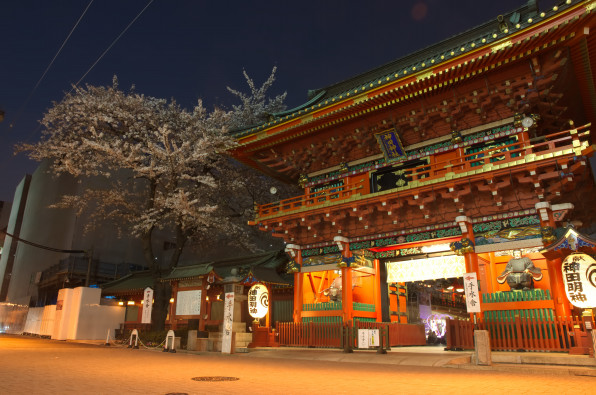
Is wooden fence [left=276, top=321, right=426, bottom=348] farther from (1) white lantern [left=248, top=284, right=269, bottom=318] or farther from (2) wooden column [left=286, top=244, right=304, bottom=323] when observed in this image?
(1) white lantern [left=248, top=284, right=269, bottom=318]

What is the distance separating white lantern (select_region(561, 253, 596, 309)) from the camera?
34.9 ft

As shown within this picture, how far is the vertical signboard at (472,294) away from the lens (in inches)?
445

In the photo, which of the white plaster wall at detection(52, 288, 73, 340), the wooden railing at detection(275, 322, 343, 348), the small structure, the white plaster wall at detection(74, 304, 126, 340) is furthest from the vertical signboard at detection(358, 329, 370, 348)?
the white plaster wall at detection(52, 288, 73, 340)

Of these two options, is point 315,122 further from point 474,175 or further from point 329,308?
point 329,308

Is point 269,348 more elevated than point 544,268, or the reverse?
point 544,268

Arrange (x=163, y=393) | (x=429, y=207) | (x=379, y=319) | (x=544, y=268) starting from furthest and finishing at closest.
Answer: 1. (x=379, y=319)
2. (x=544, y=268)
3. (x=429, y=207)
4. (x=163, y=393)

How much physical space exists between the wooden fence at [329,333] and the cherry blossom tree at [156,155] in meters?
6.43

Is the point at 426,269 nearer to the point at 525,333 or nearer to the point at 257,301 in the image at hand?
the point at 525,333

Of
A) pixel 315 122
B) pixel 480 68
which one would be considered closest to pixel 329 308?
pixel 315 122

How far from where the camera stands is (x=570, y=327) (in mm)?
11016

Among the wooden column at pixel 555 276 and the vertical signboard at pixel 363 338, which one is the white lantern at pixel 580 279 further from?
the vertical signboard at pixel 363 338

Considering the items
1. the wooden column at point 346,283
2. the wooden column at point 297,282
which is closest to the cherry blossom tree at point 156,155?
the wooden column at point 297,282

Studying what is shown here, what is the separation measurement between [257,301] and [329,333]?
3530mm

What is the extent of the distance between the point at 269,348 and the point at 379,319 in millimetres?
4699
